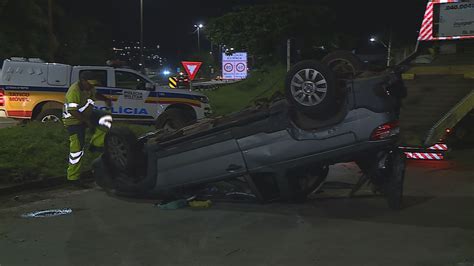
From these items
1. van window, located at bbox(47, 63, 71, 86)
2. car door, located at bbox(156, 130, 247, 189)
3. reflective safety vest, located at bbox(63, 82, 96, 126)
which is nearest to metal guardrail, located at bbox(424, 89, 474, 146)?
car door, located at bbox(156, 130, 247, 189)

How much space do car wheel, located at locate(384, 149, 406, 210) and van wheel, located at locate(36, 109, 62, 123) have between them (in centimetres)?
852

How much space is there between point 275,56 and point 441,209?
23.9 m

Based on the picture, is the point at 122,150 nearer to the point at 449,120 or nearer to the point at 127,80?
the point at 449,120

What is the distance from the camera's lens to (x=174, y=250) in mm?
5207

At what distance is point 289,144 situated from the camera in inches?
244

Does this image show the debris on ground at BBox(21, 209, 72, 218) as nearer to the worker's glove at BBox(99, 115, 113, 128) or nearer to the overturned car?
the overturned car

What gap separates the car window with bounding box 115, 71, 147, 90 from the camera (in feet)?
41.8

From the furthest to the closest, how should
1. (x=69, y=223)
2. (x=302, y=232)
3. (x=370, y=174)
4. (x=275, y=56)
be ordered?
(x=275, y=56)
(x=370, y=174)
(x=69, y=223)
(x=302, y=232)

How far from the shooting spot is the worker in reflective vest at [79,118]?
7.92 m

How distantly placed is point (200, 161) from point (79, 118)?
2.31 metres

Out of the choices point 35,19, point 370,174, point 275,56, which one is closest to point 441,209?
point 370,174

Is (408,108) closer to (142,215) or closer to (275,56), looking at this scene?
(142,215)

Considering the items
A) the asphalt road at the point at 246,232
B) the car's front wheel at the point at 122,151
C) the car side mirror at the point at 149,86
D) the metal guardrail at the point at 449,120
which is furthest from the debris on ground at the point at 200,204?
the car side mirror at the point at 149,86

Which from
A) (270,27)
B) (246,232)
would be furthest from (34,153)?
(270,27)
